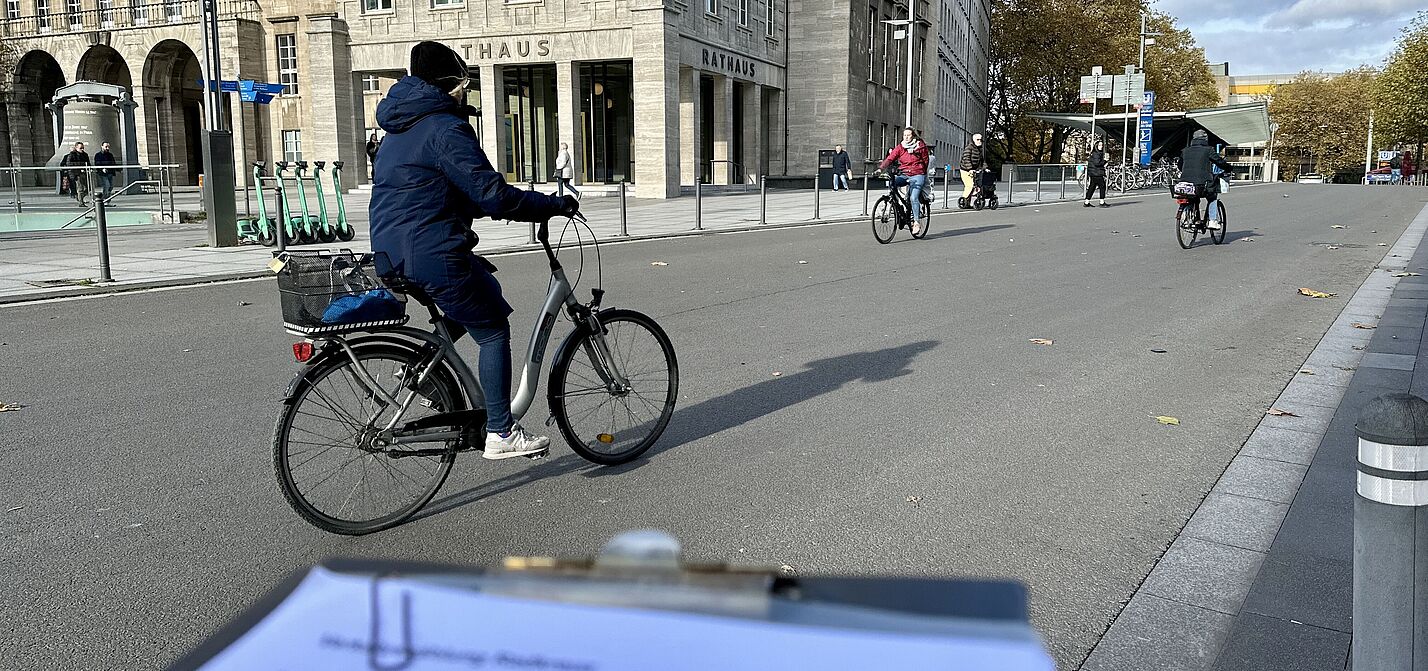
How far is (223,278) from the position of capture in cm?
1228

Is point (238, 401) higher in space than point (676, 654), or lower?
lower

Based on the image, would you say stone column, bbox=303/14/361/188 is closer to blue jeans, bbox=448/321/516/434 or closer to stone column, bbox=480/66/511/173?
stone column, bbox=480/66/511/173

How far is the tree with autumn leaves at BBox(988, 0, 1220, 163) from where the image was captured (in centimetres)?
6881

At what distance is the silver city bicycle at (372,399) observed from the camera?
3984 millimetres

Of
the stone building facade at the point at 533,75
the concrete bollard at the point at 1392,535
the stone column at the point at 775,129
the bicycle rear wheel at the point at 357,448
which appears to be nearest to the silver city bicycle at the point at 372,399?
the bicycle rear wheel at the point at 357,448

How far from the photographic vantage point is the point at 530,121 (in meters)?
41.4

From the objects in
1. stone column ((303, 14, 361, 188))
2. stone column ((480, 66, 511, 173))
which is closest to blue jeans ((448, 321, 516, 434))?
stone column ((480, 66, 511, 173))

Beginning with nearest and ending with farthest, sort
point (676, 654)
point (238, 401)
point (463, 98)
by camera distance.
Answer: point (676, 654) → point (463, 98) → point (238, 401)

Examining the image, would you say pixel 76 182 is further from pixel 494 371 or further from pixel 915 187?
pixel 494 371

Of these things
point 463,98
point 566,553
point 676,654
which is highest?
point 463,98

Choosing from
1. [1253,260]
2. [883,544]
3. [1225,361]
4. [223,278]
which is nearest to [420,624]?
[883,544]

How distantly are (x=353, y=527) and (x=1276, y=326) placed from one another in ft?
25.3

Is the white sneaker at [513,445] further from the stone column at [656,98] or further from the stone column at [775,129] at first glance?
the stone column at [775,129]

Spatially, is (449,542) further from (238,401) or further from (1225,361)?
(1225,361)
